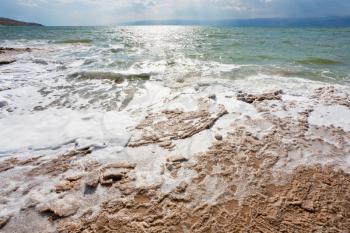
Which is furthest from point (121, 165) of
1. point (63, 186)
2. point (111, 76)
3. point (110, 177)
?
point (111, 76)

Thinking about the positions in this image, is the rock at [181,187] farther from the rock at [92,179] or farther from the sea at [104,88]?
the sea at [104,88]

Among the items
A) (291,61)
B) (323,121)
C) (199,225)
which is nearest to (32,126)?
(199,225)

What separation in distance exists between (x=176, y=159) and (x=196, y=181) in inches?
25.4

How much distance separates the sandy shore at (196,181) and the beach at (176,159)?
0.06 feet

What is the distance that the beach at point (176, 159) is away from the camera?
2.93 meters

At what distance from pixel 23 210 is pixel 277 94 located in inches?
273

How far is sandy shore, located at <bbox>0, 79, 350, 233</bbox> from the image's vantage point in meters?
2.87

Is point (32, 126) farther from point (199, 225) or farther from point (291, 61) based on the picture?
point (291, 61)

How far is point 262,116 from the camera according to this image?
5559 mm

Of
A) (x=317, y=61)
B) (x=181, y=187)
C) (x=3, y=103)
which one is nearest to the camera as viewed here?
(x=181, y=187)

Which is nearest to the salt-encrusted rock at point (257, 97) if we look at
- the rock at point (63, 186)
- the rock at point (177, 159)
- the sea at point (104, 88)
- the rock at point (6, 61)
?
the sea at point (104, 88)

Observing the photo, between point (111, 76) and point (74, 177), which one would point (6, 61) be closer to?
point (111, 76)

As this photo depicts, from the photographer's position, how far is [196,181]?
3.52 metres

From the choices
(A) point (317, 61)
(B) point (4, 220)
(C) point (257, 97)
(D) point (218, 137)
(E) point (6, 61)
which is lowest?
(B) point (4, 220)
